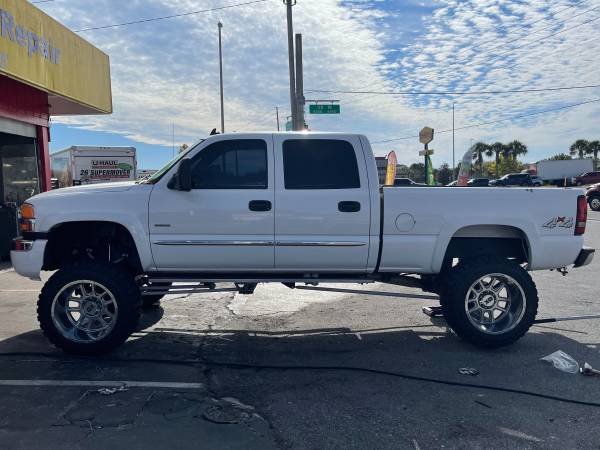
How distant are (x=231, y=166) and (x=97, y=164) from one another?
66.7 feet

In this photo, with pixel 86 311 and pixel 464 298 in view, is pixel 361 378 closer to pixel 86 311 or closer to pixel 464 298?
pixel 464 298

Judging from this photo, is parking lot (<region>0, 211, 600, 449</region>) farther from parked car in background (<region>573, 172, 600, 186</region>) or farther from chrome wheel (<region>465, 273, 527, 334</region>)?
parked car in background (<region>573, 172, 600, 186</region>)

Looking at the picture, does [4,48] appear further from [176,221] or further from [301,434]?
[301,434]

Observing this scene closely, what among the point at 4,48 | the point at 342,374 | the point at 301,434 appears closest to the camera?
the point at 301,434

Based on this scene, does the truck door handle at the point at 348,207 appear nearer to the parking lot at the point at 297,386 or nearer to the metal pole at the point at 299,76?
the parking lot at the point at 297,386

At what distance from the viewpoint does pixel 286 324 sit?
6422mm

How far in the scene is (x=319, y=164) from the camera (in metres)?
5.46

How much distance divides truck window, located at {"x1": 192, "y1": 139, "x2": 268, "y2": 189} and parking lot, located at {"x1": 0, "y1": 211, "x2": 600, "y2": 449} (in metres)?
1.72

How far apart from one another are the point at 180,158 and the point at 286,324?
7.90 feet

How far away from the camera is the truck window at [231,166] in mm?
5355

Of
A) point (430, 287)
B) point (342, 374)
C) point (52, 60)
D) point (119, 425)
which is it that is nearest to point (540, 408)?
point (342, 374)

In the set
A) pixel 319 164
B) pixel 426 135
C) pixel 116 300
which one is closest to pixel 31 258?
pixel 116 300

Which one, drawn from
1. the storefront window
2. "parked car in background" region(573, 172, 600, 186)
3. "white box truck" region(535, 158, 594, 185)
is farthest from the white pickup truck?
"white box truck" region(535, 158, 594, 185)

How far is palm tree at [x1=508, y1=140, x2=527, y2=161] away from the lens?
93125 millimetres
